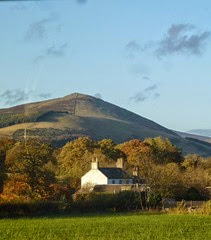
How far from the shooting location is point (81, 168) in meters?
97.2

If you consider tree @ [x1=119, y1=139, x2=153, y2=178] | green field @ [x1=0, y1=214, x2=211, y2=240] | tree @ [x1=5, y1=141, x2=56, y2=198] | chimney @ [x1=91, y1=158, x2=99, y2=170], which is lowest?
green field @ [x1=0, y1=214, x2=211, y2=240]

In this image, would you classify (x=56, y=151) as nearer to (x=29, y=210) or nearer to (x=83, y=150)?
(x=83, y=150)

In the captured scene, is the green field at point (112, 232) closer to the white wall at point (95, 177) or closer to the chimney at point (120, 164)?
the white wall at point (95, 177)

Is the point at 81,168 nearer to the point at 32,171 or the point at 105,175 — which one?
the point at 105,175

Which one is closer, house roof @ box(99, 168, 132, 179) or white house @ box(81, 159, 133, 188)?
white house @ box(81, 159, 133, 188)

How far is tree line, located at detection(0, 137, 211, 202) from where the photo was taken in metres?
64.8

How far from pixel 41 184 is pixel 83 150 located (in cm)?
3892

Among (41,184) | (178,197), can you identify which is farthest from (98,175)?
(41,184)

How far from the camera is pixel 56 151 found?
404ft

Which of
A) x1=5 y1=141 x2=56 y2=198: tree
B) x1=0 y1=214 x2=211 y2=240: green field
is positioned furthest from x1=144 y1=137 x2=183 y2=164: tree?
x1=0 y1=214 x2=211 y2=240: green field

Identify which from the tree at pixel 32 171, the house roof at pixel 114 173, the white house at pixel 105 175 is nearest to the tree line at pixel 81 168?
the tree at pixel 32 171

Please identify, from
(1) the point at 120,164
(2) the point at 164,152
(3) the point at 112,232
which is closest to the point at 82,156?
(1) the point at 120,164

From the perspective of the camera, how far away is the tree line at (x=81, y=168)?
64.8 m

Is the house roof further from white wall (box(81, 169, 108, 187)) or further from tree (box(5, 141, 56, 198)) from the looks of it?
tree (box(5, 141, 56, 198))
